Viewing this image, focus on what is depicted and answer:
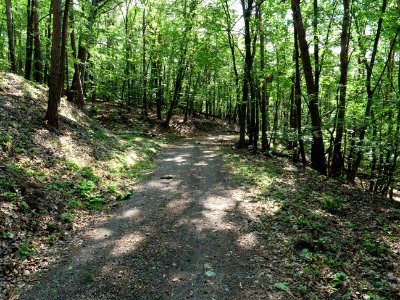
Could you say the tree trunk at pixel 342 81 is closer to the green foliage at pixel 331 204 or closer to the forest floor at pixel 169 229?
the forest floor at pixel 169 229

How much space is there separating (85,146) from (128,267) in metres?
7.96

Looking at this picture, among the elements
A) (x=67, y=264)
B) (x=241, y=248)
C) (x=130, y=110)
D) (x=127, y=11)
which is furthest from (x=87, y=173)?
(x=127, y=11)

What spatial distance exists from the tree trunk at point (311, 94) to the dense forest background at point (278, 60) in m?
0.04

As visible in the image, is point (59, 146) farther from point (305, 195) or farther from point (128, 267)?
point (305, 195)

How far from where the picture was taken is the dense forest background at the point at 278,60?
39.4ft

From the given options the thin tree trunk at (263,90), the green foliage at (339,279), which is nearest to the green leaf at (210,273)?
the green foliage at (339,279)

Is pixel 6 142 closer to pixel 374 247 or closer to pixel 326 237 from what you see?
pixel 326 237

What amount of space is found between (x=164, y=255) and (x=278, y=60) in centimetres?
1805

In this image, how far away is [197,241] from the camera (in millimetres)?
6801

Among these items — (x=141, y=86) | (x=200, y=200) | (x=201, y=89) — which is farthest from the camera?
(x=201, y=89)

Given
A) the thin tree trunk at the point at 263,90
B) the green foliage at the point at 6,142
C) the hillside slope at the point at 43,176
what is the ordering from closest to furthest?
the hillside slope at the point at 43,176 → the green foliage at the point at 6,142 → the thin tree trunk at the point at 263,90

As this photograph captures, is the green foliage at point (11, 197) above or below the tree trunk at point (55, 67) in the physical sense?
below

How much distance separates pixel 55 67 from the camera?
36.8ft

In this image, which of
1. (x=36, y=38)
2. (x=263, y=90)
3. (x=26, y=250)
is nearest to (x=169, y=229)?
(x=26, y=250)
